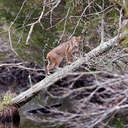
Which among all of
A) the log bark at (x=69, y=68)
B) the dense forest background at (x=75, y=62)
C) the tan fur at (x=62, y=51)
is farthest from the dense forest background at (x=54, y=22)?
the tan fur at (x=62, y=51)

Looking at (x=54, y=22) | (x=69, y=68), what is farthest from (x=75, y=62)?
(x=54, y=22)

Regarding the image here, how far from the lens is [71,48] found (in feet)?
35.2

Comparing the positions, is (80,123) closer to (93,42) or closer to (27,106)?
(93,42)

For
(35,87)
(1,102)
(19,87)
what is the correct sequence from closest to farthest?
(35,87)
(1,102)
(19,87)

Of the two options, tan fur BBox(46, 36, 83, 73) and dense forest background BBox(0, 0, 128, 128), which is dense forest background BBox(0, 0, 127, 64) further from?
tan fur BBox(46, 36, 83, 73)

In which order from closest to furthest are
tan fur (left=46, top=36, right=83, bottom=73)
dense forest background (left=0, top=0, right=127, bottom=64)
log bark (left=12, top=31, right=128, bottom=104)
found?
log bark (left=12, top=31, right=128, bottom=104), dense forest background (left=0, top=0, right=127, bottom=64), tan fur (left=46, top=36, right=83, bottom=73)

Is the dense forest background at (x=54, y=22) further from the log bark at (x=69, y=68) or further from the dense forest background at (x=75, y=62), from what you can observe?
the log bark at (x=69, y=68)

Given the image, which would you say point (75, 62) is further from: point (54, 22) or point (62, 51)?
point (54, 22)

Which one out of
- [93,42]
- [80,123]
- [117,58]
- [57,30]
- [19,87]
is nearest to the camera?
[80,123]

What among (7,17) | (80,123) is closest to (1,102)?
(80,123)

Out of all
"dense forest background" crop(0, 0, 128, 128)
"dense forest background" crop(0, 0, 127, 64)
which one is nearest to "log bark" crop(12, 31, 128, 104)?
"dense forest background" crop(0, 0, 128, 128)

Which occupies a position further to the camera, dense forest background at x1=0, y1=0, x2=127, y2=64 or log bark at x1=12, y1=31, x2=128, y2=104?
dense forest background at x1=0, y1=0, x2=127, y2=64

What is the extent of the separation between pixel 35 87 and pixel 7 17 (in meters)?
6.74

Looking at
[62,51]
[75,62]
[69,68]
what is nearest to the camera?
[69,68]
